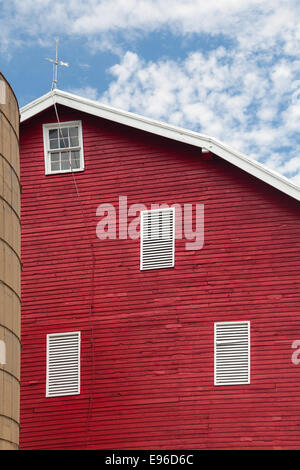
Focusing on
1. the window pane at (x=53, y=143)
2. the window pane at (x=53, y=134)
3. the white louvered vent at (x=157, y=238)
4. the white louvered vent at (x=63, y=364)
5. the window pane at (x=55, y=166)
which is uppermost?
the window pane at (x=53, y=134)

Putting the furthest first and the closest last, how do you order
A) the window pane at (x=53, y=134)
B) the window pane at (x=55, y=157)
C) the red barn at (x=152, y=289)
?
1. the window pane at (x=53, y=134)
2. the window pane at (x=55, y=157)
3. the red barn at (x=152, y=289)

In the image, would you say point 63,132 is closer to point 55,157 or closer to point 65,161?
point 55,157

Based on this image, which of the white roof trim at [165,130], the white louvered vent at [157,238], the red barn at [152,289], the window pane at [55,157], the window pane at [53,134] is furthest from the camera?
the window pane at [53,134]

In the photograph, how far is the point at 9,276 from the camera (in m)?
20.6

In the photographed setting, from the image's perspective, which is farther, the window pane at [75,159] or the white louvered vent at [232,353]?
the window pane at [75,159]

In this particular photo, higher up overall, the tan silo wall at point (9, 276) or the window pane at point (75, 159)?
the window pane at point (75, 159)

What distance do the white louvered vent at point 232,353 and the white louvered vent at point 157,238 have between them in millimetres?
2604

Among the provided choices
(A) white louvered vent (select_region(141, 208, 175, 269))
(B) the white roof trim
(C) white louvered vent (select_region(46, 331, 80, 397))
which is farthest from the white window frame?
(C) white louvered vent (select_region(46, 331, 80, 397))

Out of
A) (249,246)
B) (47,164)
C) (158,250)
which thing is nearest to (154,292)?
(158,250)

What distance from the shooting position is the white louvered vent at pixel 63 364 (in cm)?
2841

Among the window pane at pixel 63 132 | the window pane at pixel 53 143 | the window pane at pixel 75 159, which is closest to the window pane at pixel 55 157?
the window pane at pixel 53 143

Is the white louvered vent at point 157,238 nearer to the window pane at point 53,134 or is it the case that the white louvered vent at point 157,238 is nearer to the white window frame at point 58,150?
the white window frame at point 58,150

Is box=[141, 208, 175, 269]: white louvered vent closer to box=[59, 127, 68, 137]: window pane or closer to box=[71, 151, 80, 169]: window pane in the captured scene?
box=[71, 151, 80, 169]: window pane

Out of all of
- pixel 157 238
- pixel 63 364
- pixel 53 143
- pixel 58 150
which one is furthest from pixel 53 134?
pixel 63 364
